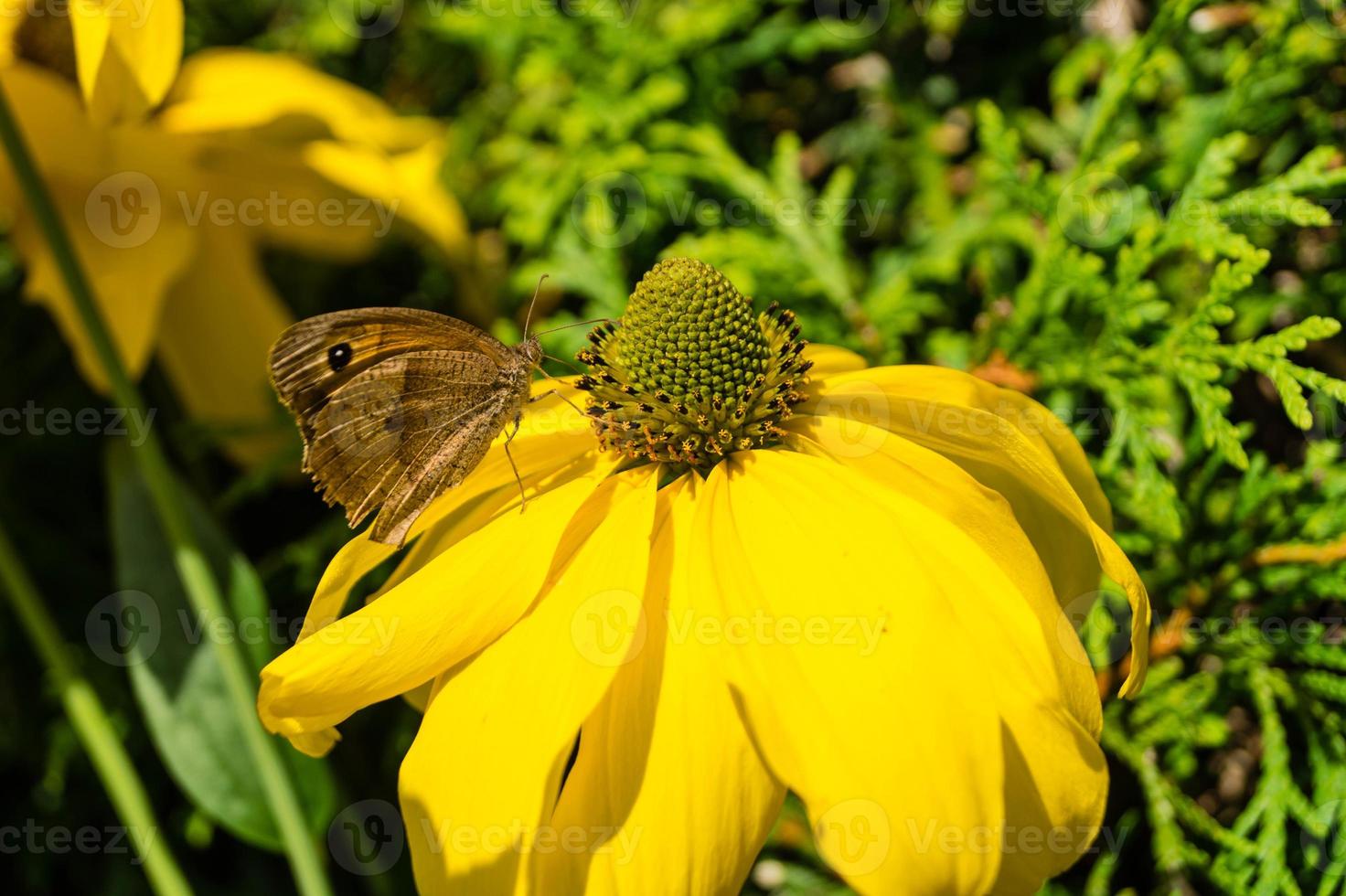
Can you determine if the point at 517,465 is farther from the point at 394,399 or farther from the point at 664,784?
the point at 664,784

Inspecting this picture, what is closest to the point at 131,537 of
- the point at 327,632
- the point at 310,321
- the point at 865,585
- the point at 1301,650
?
the point at 310,321

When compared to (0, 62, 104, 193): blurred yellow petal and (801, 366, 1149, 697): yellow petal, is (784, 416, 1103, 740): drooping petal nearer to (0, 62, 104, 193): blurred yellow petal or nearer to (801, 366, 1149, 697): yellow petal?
(801, 366, 1149, 697): yellow petal

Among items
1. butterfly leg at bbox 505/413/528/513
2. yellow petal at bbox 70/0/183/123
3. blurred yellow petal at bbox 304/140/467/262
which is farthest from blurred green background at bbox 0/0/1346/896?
yellow petal at bbox 70/0/183/123

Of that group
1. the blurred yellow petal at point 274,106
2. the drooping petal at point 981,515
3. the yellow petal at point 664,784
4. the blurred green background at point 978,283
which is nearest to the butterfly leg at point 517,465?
the yellow petal at point 664,784

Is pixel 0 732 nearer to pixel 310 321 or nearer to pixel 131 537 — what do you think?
pixel 131 537

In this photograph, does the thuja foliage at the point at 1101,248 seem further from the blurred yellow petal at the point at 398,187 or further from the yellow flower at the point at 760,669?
the yellow flower at the point at 760,669
